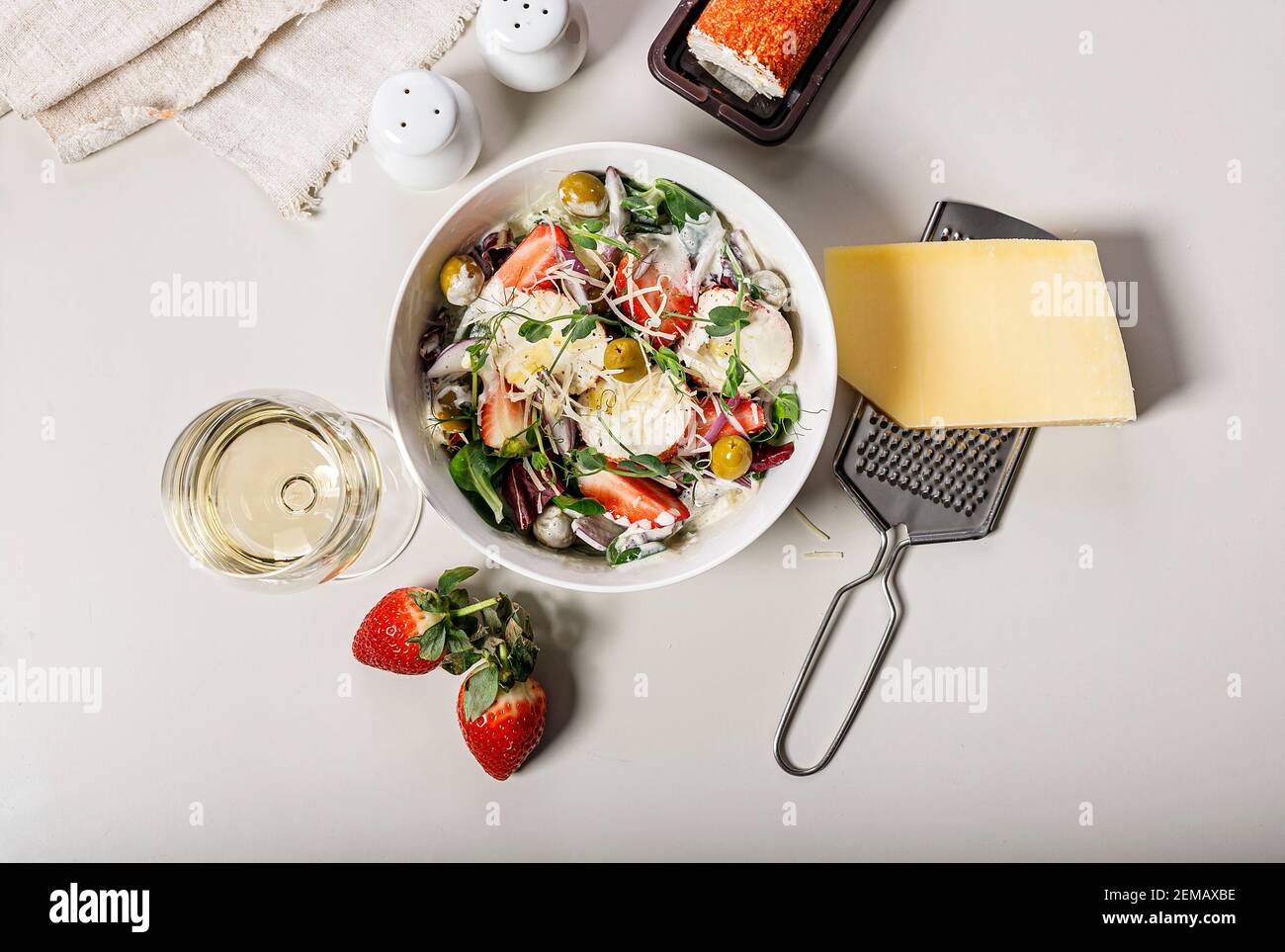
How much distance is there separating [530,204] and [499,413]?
235 mm

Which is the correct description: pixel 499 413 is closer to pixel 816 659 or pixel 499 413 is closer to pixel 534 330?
pixel 534 330

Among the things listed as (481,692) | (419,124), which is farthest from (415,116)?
(481,692)

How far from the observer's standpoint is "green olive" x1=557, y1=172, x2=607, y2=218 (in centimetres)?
95

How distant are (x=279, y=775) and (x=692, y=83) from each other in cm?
100

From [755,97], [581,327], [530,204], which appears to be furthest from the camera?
[755,97]

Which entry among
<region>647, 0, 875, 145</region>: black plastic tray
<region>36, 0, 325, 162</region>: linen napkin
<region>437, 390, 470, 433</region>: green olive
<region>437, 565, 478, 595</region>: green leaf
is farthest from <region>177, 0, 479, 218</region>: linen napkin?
<region>437, 565, 478, 595</region>: green leaf

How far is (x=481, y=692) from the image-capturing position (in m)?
1.06

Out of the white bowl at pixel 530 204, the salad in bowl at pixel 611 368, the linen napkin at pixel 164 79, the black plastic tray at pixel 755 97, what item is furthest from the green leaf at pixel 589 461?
the linen napkin at pixel 164 79

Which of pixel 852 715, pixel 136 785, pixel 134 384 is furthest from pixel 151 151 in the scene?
pixel 852 715

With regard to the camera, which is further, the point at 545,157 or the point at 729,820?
the point at 729,820

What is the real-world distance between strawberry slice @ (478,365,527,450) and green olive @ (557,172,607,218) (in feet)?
0.63

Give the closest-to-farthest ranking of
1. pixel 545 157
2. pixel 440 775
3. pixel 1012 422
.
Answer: pixel 545 157
pixel 1012 422
pixel 440 775

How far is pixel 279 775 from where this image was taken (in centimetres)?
117
